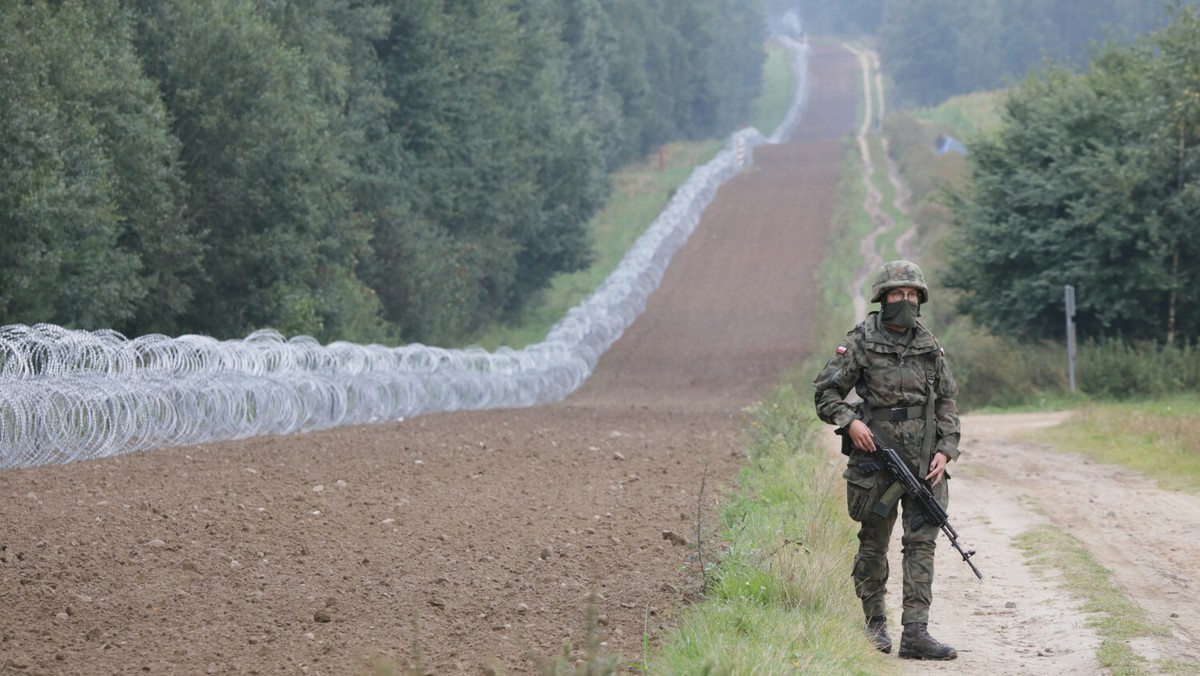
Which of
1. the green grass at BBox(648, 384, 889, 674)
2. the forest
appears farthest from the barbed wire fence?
the green grass at BBox(648, 384, 889, 674)

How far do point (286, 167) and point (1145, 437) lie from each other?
19.7m

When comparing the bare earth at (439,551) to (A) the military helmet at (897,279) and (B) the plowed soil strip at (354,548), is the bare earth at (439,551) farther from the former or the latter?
(A) the military helmet at (897,279)

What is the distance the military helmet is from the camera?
29.1 feet

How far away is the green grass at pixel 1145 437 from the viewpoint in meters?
18.2

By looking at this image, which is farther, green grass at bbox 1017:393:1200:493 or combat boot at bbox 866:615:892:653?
green grass at bbox 1017:393:1200:493

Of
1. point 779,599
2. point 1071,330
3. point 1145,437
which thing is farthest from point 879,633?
point 1071,330

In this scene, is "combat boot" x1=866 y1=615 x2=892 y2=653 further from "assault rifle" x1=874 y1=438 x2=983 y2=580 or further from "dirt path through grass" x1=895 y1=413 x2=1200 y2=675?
"assault rifle" x1=874 y1=438 x2=983 y2=580

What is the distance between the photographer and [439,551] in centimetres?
1105

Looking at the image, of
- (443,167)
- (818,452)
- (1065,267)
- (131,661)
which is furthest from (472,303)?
(131,661)

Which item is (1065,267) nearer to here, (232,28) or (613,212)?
(232,28)

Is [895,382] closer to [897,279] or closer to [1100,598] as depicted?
[897,279]

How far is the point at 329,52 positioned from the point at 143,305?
13141 millimetres

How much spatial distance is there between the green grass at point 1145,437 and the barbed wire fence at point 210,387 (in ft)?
35.9

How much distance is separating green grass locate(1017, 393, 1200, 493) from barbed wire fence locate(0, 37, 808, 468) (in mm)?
10931
